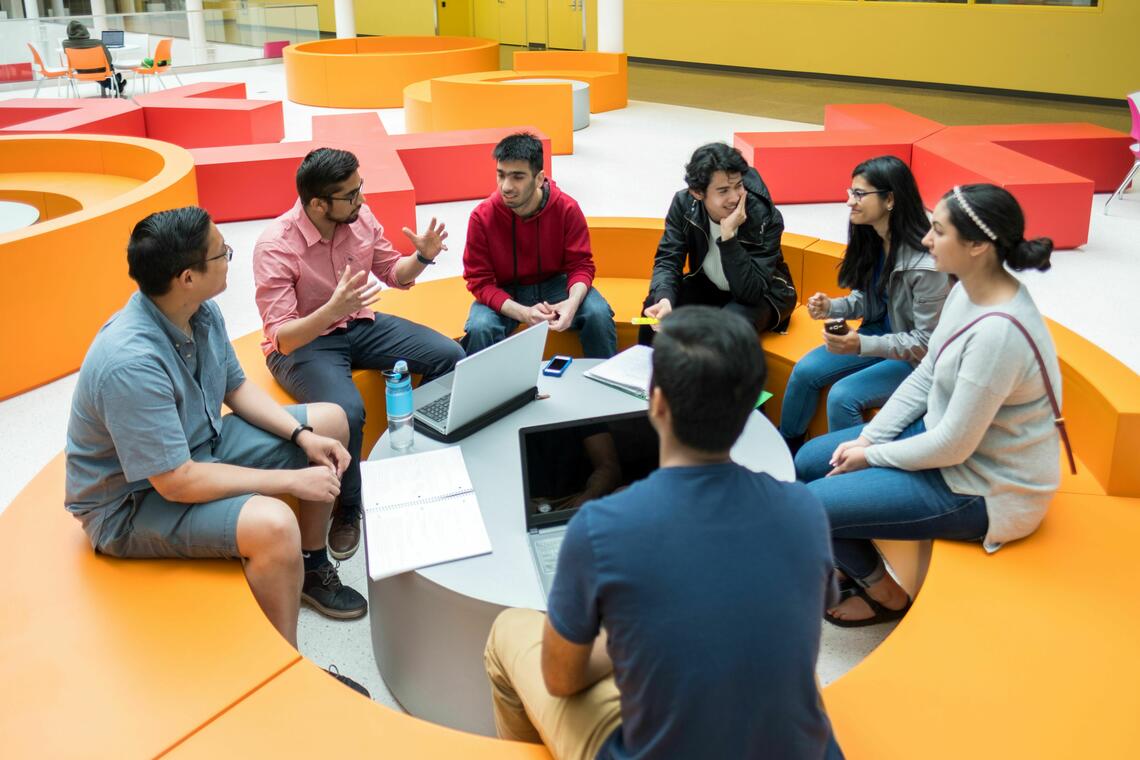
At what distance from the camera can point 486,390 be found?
3105 millimetres

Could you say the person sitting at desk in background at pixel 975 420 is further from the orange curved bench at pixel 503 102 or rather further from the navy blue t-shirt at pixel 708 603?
the orange curved bench at pixel 503 102

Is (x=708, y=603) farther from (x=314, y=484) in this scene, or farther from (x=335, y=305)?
(x=335, y=305)

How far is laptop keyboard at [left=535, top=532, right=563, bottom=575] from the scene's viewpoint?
8.07 ft

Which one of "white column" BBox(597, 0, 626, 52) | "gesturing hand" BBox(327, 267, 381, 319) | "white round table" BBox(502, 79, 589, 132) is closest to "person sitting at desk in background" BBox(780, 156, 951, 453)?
"gesturing hand" BBox(327, 267, 381, 319)

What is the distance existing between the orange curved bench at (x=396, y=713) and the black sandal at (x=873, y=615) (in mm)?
511

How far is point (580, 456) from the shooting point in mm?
2549

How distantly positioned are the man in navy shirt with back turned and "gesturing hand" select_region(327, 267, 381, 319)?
192 cm

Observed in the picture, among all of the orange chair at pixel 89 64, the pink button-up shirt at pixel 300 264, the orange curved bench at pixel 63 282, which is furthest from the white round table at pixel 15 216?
the orange chair at pixel 89 64

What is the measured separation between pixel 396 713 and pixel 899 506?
1437mm

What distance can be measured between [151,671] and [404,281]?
83.5 inches

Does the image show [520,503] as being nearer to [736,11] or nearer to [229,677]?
[229,677]

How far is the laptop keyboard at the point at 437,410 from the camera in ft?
10.5

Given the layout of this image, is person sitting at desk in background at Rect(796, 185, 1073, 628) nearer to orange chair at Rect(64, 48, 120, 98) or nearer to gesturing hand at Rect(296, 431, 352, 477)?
gesturing hand at Rect(296, 431, 352, 477)

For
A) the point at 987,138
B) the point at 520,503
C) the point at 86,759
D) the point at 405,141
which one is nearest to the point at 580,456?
the point at 520,503
